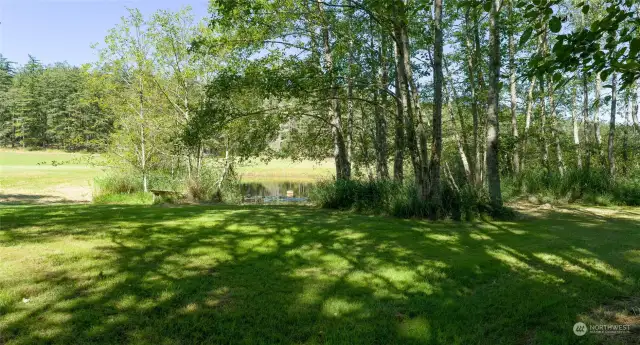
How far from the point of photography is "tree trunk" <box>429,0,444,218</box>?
7902 millimetres

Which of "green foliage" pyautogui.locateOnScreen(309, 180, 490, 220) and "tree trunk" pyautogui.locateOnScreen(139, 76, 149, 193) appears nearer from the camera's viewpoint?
"green foliage" pyautogui.locateOnScreen(309, 180, 490, 220)

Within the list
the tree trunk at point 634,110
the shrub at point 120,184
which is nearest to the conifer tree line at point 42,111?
the shrub at point 120,184

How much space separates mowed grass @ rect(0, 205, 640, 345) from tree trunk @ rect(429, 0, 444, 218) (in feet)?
6.22

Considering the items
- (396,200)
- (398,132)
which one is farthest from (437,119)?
(398,132)

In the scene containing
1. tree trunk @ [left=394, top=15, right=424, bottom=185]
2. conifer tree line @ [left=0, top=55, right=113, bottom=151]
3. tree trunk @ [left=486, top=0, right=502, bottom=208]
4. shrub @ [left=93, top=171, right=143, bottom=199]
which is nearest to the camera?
tree trunk @ [left=394, top=15, right=424, bottom=185]

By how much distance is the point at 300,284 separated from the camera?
3.89 meters

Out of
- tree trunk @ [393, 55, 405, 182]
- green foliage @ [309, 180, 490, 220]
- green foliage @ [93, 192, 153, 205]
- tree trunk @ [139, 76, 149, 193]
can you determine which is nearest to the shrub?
tree trunk @ [139, 76, 149, 193]

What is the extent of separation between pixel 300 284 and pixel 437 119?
556 centimetres

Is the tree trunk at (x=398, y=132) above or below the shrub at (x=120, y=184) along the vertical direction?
above

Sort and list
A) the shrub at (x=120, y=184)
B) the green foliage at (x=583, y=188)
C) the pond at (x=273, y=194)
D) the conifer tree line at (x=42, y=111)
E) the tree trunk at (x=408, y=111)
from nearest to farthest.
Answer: the tree trunk at (x=408, y=111) < the green foliage at (x=583, y=188) < the shrub at (x=120, y=184) < the pond at (x=273, y=194) < the conifer tree line at (x=42, y=111)

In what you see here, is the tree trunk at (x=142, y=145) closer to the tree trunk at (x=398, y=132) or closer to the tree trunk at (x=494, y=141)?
the tree trunk at (x=398, y=132)

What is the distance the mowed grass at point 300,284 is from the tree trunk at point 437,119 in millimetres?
1897

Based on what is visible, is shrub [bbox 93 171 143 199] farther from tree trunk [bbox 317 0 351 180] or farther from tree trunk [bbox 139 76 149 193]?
tree trunk [bbox 317 0 351 180]

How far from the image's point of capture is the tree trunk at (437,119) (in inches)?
311
